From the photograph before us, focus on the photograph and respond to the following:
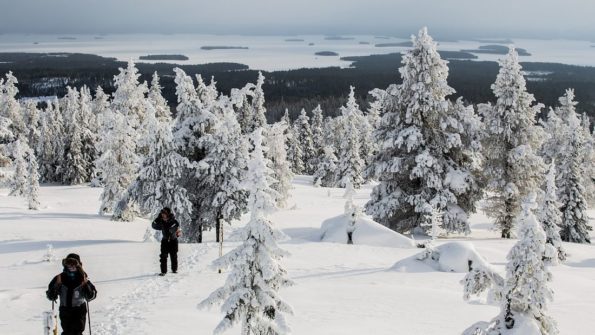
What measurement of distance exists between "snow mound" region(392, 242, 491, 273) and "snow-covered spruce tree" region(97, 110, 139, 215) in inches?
972

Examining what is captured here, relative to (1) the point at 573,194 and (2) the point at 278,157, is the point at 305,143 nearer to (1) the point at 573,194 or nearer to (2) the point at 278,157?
(2) the point at 278,157

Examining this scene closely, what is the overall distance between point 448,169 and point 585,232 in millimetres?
17186

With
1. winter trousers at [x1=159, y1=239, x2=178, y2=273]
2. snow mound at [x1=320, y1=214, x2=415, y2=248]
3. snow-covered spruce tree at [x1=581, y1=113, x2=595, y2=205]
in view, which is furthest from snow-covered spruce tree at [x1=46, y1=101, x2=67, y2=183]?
winter trousers at [x1=159, y1=239, x2=178, y2=273]

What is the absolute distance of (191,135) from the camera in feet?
84.5

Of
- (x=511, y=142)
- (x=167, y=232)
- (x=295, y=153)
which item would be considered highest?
(x=511, y=142)

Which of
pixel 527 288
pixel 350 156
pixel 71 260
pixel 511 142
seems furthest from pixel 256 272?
pixel 350 156

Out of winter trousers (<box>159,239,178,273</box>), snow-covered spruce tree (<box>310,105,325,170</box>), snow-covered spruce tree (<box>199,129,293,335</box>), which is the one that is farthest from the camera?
snow-covered spruce tree (<box>310,105,325,170</box>)

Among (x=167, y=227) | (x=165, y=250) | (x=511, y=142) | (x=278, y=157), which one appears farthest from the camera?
(x=278, y=157)

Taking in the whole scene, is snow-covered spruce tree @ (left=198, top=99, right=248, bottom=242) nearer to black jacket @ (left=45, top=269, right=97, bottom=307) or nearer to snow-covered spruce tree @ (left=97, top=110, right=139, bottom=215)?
snow-covered spruce tree @ (left=97, top=110, right=139, bottom=215)

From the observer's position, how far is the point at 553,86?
6521 inches

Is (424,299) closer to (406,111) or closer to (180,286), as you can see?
(180,286)

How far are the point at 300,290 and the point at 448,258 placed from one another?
19.9 ft

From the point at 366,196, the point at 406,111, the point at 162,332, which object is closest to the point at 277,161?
the point at 366,196

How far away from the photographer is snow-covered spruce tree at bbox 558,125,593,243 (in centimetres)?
3675
